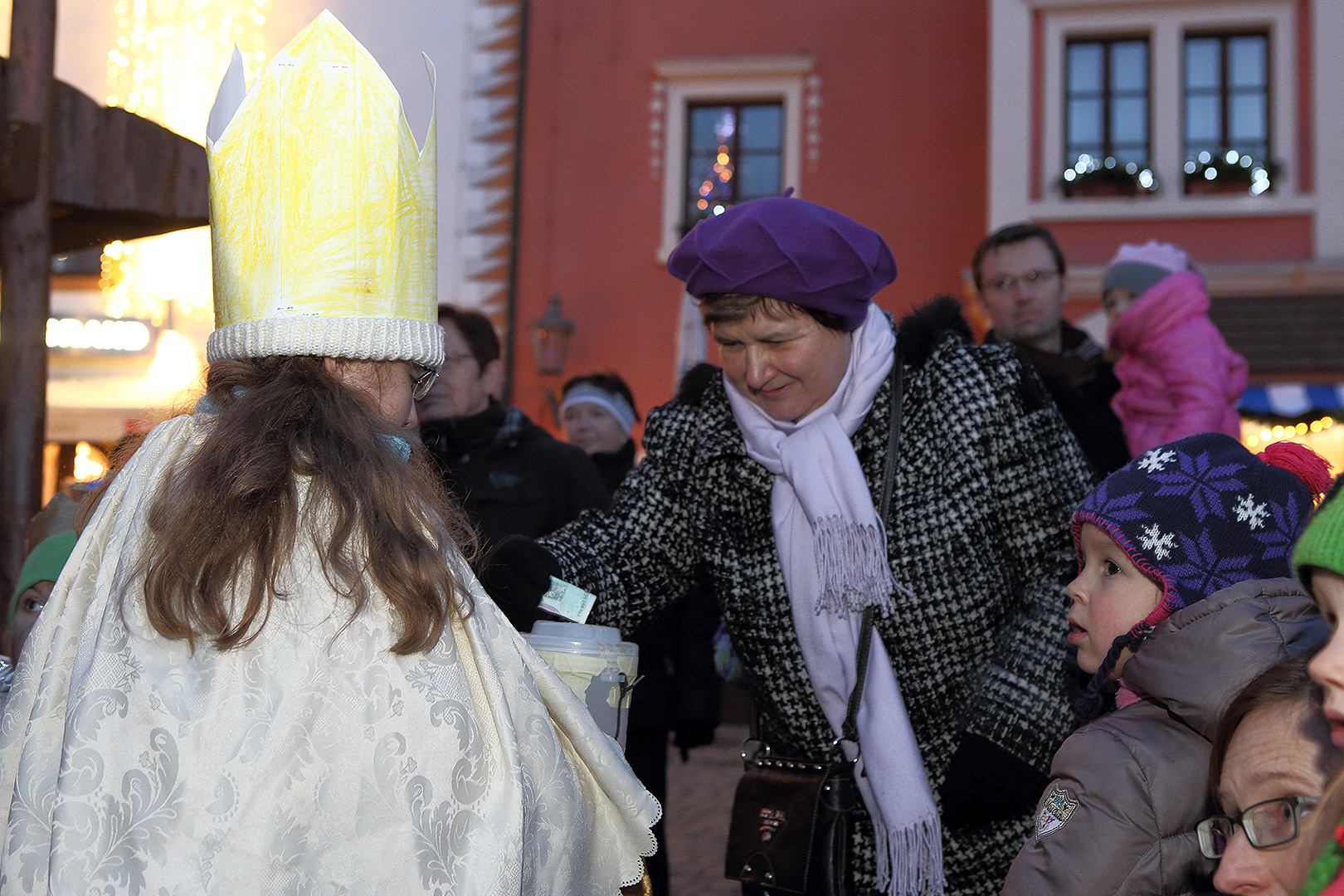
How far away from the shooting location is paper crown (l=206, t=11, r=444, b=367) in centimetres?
162

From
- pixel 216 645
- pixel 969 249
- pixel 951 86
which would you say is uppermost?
pixel 951 86

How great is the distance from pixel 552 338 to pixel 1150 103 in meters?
6.03

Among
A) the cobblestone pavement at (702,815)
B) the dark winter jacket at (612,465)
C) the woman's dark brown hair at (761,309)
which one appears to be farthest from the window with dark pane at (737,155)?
the woman's dark brown hair at (761,309)

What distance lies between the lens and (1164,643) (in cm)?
179

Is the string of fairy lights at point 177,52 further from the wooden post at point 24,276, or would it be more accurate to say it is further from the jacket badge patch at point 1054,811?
the jacket badge patch at point 1054,811

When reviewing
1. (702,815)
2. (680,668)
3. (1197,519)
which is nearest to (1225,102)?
(702,815)

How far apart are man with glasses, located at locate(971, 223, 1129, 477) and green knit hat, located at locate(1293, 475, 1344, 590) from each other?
2342 mm

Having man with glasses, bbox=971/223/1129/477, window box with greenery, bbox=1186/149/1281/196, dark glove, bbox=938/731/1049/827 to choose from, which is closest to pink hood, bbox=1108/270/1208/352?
man with glasses, bbox=971/223/1129/477

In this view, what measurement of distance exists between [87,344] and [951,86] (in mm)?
9839

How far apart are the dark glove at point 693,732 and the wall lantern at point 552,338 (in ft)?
29.9

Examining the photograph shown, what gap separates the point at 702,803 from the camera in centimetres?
700

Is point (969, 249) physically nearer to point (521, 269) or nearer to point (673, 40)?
point (673, 40)

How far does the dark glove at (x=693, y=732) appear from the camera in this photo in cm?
380

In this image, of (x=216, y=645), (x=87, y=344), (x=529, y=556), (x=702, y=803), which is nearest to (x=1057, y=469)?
(x=529, y=556)
